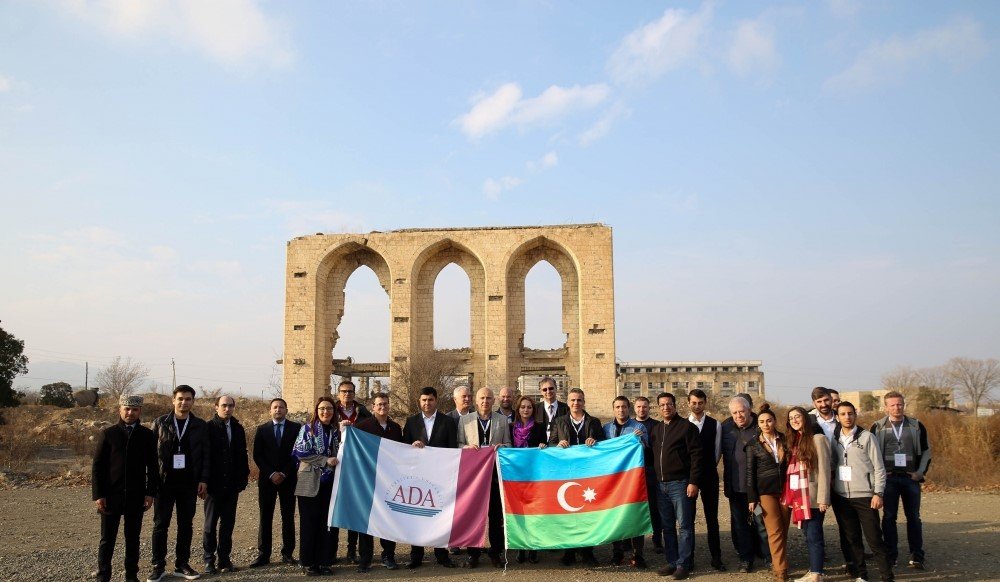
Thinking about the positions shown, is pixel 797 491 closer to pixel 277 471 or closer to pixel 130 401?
pixel 277 471

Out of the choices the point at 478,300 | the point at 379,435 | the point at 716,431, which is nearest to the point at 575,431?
the point at 716,431

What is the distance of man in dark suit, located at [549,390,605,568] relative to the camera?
24.7 ft

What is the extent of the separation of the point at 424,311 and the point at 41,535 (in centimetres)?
2087

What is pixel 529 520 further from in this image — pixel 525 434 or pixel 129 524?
pixel 129 524

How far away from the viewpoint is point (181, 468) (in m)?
7.18

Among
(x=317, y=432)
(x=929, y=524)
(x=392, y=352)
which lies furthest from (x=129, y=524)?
(x=392, y=352)

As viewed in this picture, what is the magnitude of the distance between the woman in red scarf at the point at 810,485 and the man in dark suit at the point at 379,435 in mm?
3892

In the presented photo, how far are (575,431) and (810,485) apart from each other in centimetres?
234

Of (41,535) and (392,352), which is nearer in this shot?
(41,535)

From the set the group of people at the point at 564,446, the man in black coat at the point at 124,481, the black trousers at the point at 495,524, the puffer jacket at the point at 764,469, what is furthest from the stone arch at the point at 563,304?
the man in black coat at the point at 124,481

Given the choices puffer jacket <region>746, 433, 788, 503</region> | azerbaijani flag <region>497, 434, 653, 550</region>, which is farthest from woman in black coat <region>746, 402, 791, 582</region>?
azerbaijani flag <region>497, 434, 653, 550</region>

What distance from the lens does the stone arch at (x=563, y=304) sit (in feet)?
95.6

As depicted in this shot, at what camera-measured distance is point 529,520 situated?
7266mm

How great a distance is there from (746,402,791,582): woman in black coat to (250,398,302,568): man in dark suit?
4730mm
